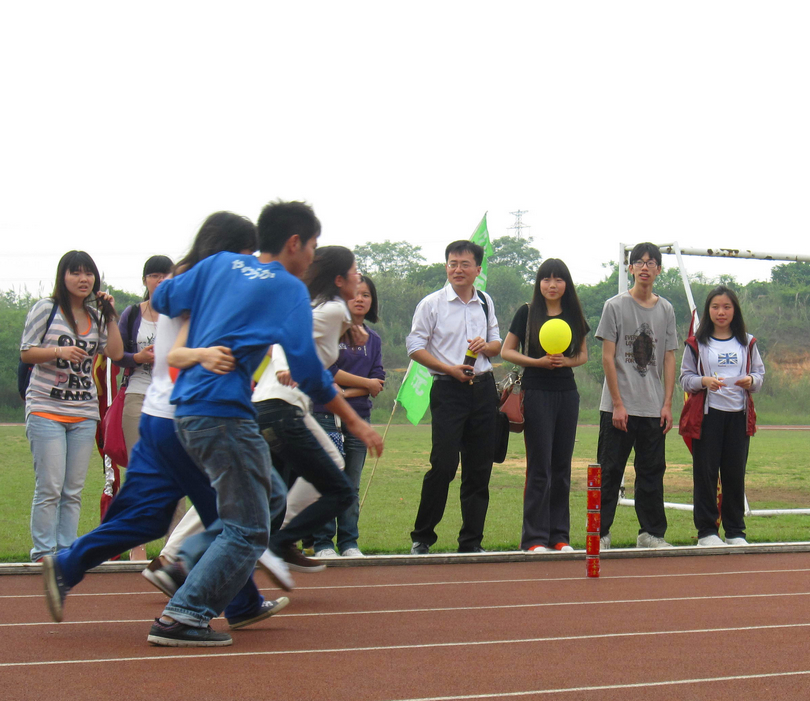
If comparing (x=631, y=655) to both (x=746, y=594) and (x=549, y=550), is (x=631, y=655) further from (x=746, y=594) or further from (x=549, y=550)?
(x=549, y=550)

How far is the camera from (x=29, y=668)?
3.94 metres

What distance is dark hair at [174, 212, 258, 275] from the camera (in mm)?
4547

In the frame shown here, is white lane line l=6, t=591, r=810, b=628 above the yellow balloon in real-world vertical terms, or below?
below

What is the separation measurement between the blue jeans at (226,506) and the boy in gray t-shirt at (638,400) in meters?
4.27

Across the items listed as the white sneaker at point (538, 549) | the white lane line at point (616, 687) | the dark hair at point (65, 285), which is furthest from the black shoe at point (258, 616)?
the white sneaker at point (538, 549)

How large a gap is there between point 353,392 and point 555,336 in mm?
1513

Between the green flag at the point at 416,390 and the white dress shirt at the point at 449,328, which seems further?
the green flag at the point at 416,390

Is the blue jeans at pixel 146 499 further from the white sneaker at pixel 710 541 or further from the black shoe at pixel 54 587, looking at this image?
the white sneaker at pixel 710 541

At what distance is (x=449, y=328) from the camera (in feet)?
24.7

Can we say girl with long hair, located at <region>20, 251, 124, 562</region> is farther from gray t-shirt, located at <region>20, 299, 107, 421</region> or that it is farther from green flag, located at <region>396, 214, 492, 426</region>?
green flag, located at <region>396, 214, 492, 426</region>

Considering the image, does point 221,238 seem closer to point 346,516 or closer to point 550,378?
point 346,516

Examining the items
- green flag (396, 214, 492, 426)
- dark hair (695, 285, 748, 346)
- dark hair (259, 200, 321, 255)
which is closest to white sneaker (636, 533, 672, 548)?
dark hair (695, 285, 748, 346)

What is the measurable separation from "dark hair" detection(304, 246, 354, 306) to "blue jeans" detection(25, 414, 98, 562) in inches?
80.3

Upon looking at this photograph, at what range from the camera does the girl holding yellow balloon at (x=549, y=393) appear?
749cm
